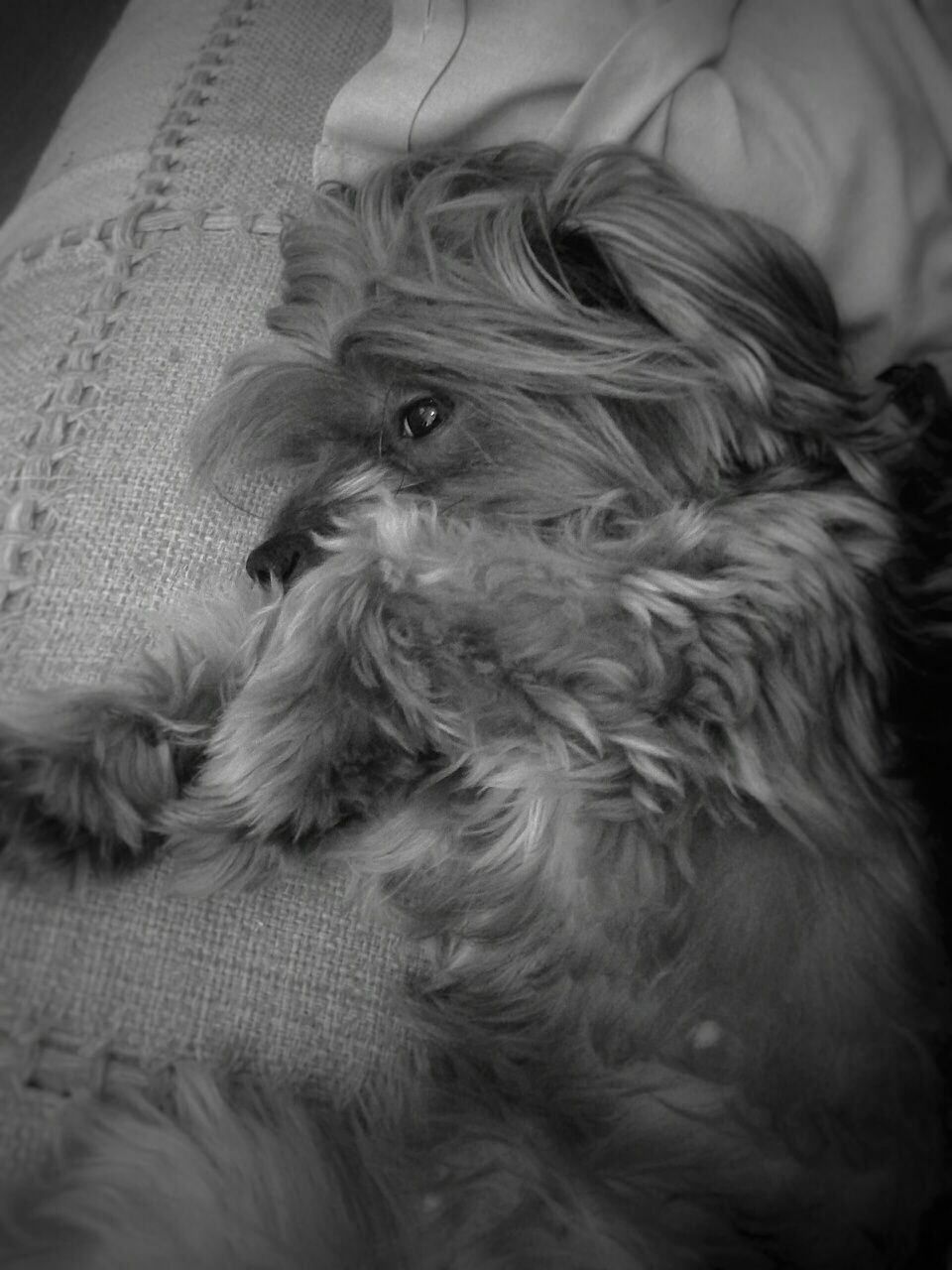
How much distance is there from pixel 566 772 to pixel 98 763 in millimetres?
388

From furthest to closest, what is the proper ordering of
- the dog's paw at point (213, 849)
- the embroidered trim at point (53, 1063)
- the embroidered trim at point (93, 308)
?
the embroidered trim at point (93, 308) < the dog's paw at point (213, 849) < the embroidered trim at point (53, 1063)

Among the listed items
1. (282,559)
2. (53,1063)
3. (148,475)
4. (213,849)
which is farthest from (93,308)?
(53,1063)

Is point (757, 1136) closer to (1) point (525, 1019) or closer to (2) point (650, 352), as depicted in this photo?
(1) point (525, 1019)

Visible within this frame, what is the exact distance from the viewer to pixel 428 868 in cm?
100

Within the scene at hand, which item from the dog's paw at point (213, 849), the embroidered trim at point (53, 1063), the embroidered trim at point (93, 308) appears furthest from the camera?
the embroidered trim at point (93, 308)

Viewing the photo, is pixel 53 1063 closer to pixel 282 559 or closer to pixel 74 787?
pixel 74 787

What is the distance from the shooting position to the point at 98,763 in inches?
36.7

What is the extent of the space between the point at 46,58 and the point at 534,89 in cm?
156

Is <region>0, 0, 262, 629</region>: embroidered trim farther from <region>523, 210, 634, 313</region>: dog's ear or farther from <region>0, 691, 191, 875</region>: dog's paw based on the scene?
<region>523, 210, 634, 313</region>: dog's ear

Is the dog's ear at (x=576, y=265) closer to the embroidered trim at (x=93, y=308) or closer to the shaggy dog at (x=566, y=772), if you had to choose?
the shaggy dog at (x=566, y=772)

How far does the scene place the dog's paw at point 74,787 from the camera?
0.89 meters

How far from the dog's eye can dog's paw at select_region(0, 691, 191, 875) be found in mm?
387

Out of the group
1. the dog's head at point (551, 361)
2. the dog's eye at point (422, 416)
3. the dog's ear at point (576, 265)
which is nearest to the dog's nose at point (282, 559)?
the dog's head at point (551, 361)

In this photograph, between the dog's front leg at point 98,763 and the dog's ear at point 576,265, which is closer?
the dog's front leg at point 98,763
